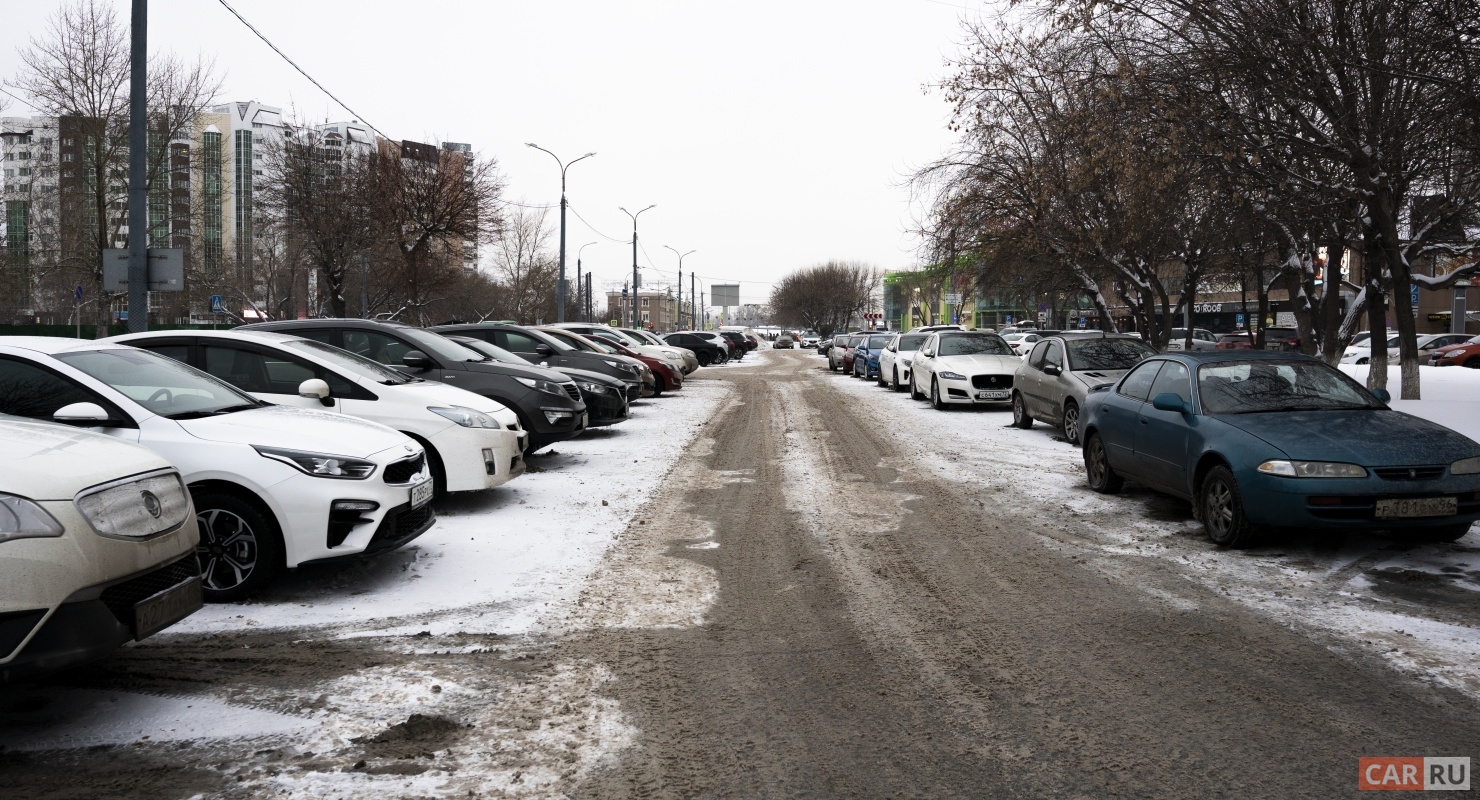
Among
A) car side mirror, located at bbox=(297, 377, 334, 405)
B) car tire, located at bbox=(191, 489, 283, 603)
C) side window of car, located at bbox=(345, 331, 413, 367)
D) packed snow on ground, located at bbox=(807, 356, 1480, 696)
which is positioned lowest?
packed snow on ground, located at bbox=(807, 356, 1480, 696)

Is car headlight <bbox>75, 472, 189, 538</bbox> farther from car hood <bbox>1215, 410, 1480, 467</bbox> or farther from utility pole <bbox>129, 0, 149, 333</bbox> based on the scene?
utility pole <bbox>129, 0, 149, 333</bbox>

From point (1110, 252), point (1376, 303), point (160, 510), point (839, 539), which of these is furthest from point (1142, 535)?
point (1110, 252)

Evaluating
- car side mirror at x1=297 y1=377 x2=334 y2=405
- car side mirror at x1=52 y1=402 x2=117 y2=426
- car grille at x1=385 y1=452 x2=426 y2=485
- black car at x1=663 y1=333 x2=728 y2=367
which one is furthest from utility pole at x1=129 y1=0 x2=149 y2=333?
black car at x1=663 y1=333 x2=728 y2=367

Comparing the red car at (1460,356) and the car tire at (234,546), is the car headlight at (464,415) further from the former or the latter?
the red car at (1460,356)

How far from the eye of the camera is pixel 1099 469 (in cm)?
988

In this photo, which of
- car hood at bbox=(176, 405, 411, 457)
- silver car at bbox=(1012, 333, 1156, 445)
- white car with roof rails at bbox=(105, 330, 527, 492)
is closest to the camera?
car hood at bbox=(176, 405, 411, 457)

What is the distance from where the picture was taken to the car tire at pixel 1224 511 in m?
7.04

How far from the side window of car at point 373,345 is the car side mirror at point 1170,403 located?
733cm

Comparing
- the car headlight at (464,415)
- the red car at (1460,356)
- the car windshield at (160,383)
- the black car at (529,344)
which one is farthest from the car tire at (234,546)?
the red car at (1460,356)

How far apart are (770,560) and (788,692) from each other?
2602 millimetres

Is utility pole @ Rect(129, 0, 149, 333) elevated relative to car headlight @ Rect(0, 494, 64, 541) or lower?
elevated

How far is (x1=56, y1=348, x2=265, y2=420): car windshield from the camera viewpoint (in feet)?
19.9

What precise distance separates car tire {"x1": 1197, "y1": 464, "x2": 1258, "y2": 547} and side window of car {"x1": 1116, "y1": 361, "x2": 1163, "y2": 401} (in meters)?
1.62

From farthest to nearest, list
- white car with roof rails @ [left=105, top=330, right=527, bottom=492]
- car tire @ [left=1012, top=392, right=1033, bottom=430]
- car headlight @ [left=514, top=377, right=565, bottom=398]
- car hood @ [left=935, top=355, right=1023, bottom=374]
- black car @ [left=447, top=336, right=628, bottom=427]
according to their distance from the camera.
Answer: car hood @ [left=935, top=355, right=1023, bottom=374], car tire @ [left=1012, top=392, right=1033, bottom=430], black car @ [left=447, top=336, right=628, bottom=427], car headlight @ [left=514, top=377, right=565, bottom=398], white car with roof rails @ [left=105, top=330, right=527, bottom=492]
